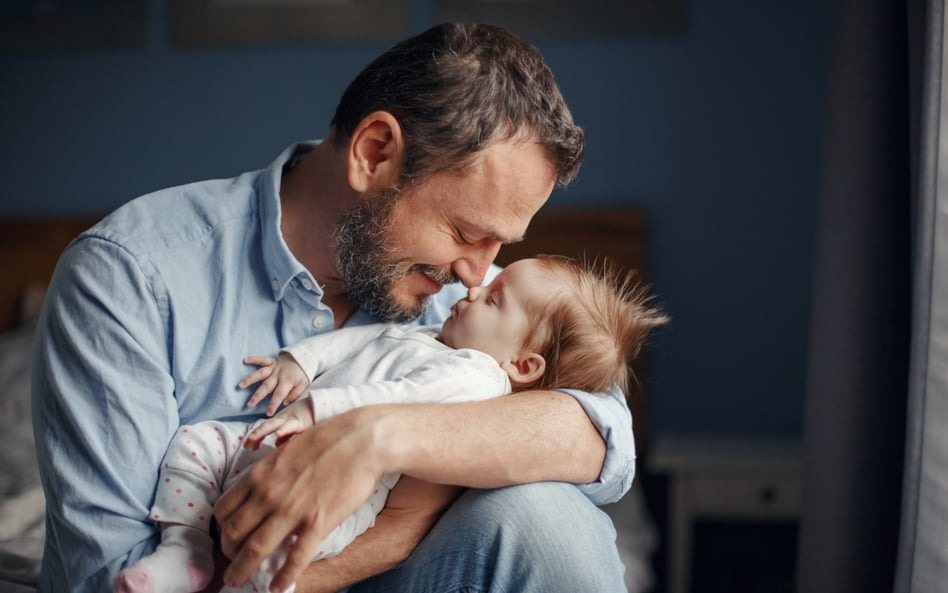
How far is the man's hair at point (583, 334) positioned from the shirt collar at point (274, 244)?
0.36 m

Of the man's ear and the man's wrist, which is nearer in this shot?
the man's wrist

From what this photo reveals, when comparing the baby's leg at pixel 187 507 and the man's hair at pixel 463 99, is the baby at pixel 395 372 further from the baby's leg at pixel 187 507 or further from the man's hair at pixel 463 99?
the man's hair at pixel 463 99

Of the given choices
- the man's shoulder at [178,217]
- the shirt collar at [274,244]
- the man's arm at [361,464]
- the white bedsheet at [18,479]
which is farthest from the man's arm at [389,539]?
the white bedsheet at [18,479]

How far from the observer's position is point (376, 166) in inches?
58.4

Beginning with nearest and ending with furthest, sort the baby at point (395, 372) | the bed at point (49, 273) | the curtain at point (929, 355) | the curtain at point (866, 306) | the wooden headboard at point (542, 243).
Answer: the baby at point (395, 372) < the curtain at point (929, 355) < the curtain at point (866, 306) < the bed at point (49, 273) < the wooden headboard at point (542, 243)

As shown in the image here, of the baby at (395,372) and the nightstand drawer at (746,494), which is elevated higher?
the baby at (395,372)

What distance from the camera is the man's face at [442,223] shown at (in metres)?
1.43

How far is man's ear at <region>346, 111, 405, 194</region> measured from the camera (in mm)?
1459

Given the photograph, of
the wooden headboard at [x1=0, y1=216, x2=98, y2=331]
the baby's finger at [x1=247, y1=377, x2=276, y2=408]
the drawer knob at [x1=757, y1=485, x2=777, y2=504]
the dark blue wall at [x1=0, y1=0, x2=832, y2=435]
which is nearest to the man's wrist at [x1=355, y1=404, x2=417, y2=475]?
the baby's finger at [x1=247, y1=377, x2=276, y2=408]

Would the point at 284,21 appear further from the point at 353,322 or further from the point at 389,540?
the point at 389,540

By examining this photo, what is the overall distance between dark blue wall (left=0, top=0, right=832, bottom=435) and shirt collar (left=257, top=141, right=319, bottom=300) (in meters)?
1.66

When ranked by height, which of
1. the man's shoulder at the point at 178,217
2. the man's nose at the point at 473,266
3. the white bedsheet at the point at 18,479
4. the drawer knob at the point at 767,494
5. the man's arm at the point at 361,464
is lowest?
the drawer knob at the point at 767,494

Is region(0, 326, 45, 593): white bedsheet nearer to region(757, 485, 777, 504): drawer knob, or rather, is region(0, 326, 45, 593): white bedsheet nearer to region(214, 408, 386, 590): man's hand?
region(214, 408, 386, 590): man's hand

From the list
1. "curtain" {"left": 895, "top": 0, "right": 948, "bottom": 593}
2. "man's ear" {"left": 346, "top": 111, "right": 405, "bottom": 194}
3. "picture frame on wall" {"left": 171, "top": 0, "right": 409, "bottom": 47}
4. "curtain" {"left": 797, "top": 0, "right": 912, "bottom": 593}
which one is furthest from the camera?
"picture frame on wall" {"left": 171, "top": 0, "right": 409, "bottom": 47}
